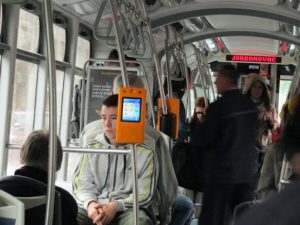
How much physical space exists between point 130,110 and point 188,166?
55.3 inches

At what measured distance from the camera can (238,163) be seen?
4.02 meters

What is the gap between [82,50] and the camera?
8.41m

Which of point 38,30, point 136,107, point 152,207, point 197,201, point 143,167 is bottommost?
point 197,201

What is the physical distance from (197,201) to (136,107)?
4.35 meters

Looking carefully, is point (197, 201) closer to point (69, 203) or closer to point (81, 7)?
point (81, 7)

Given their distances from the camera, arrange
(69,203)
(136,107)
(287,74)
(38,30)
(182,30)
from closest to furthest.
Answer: (69,203) < (136,107) < (38,30) < (182,30) < (287,74)

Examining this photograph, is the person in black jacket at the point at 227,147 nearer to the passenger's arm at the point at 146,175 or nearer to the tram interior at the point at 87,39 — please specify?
the passenger's arm at the point at 146,175

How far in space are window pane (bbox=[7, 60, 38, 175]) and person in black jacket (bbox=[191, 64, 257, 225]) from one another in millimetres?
2706

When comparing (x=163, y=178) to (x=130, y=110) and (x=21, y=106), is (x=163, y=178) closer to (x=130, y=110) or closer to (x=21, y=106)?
(x=130, y=110)

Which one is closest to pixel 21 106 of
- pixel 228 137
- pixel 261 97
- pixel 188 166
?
pixel 261 97

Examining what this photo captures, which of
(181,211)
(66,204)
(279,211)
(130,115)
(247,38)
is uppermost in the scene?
(247,38)

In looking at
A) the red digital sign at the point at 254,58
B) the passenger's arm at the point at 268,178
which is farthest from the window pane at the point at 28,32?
the red digital sign at the point at 254,58

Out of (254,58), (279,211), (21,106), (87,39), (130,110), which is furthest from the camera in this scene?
(254,58)

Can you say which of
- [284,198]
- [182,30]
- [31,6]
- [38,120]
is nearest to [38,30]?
[31,6]
